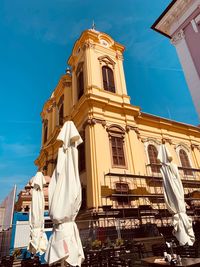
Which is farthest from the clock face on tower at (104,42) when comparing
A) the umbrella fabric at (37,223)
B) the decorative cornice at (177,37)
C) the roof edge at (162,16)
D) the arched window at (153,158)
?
the umbrella fabric at (37,223)

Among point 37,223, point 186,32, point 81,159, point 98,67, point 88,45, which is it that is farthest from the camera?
point 88,45

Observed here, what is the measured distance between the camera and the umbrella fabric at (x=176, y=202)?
6301mm

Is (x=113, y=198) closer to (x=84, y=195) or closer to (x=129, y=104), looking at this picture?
(x=84, y=195)

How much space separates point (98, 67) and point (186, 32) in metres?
11.5

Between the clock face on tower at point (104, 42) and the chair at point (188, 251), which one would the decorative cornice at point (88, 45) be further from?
the chair at point (188, 251)

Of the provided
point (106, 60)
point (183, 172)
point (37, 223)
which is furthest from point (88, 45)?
point (37, 223)

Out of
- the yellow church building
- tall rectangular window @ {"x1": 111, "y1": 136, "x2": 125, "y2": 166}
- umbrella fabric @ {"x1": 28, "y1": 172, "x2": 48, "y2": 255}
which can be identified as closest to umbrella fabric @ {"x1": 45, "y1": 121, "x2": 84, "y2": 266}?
umbrella fabric @ {"x1": 28, "y1": 172, "x2": 48, "y2": 255}

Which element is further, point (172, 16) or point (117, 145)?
point (117, 145)

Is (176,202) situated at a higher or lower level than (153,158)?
lower

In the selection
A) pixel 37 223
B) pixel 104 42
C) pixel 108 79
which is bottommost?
pixel 37 223

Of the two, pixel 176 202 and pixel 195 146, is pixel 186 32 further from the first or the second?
pixel 195 146

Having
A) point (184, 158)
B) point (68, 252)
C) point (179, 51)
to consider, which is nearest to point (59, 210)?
point (68, 252)

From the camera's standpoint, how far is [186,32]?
9219 mm

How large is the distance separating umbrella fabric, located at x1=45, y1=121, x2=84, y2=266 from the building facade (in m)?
5.57
